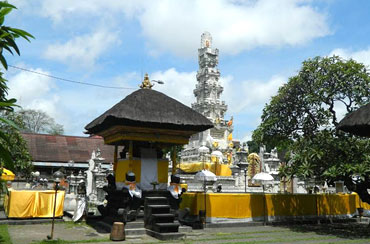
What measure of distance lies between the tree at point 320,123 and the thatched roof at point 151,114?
146 inches

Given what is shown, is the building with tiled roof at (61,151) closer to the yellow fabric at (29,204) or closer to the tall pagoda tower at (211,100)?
the tall pagoda tower at (211,100)

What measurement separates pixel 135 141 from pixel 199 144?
32.4 metres

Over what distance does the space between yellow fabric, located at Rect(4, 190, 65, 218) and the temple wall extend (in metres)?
5.46

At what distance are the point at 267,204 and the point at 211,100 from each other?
1396 inches

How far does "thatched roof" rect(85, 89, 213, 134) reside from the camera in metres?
11.9

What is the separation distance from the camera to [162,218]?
37.5 ft

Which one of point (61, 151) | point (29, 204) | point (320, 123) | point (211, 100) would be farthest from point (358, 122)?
point (211, 100)

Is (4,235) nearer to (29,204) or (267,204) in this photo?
(29,204)

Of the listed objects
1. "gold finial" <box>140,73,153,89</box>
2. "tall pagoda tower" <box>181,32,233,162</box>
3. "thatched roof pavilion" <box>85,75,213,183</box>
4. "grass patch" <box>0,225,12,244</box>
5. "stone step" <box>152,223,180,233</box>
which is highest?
"tall pagoda tower" <box>181,32,233,162</box>

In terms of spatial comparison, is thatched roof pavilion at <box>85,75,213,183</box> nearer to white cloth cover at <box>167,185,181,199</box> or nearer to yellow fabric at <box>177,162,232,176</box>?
white cloth cover at <box>167,185,181,199</box>

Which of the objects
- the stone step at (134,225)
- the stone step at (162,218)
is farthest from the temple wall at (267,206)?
the stone step at (134,225)

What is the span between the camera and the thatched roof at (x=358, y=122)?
11.6 metres

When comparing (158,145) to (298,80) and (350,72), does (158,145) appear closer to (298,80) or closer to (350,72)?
(298,80)

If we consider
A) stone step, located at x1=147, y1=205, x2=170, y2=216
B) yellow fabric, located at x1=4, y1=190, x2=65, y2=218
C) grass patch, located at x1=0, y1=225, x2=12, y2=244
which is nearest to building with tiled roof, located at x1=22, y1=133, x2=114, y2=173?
yellow fabric, located at x1=4, y1=190, x2=65, y2=218
